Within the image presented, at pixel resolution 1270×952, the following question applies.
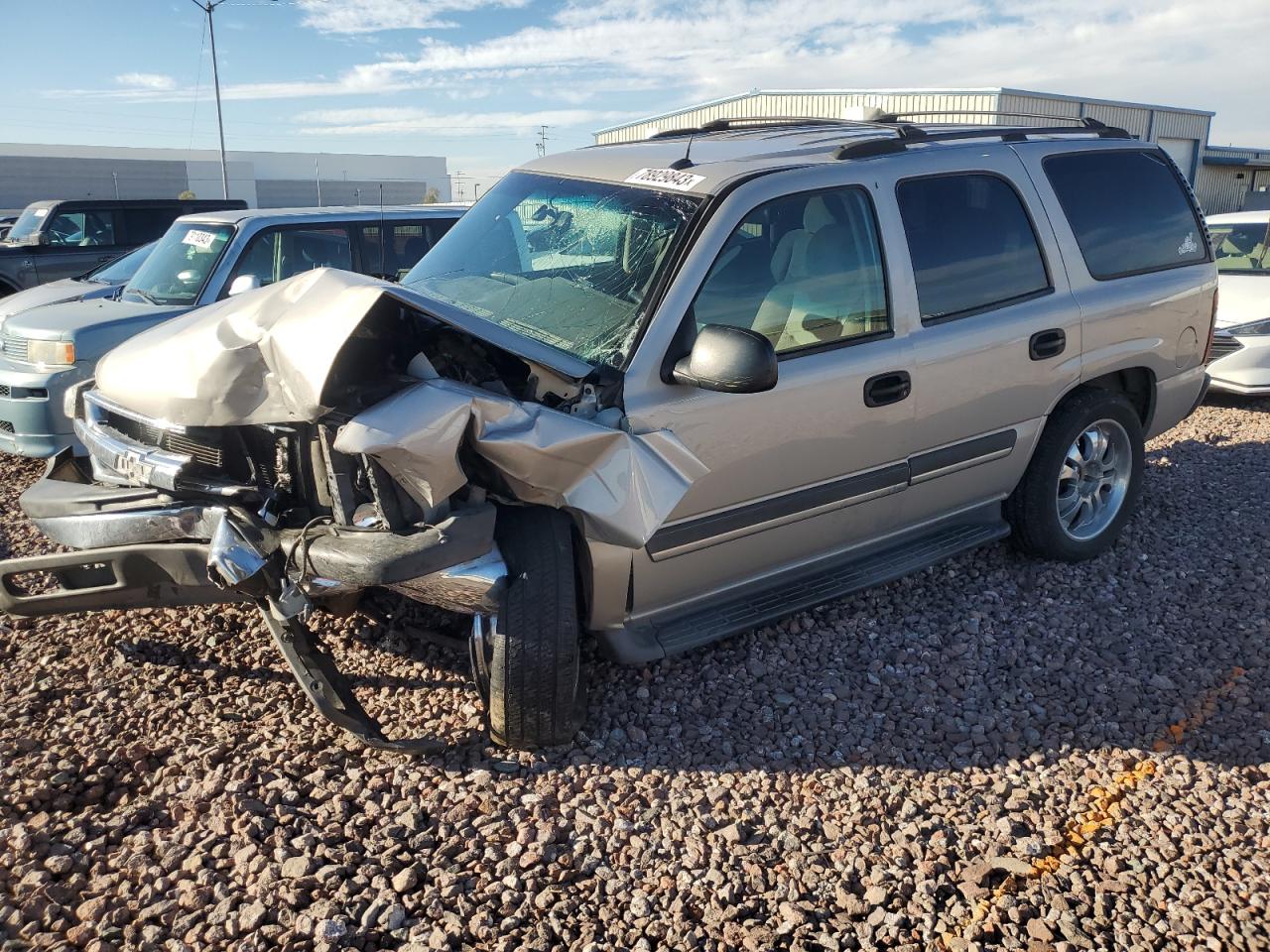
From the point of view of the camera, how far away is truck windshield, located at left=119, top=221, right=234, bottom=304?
6914 millimetres

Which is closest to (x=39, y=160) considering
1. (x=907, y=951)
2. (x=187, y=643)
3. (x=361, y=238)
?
(x=361, y=238)

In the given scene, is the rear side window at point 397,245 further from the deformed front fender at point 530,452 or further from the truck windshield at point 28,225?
the truck windshield at point 28,225

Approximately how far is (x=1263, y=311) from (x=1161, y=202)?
4.58 meters

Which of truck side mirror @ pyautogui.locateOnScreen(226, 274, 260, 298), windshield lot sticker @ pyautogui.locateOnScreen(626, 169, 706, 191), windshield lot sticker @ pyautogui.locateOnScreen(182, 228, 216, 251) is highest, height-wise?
windshield lot sticker @ pyautogui.locateOnScreen(626, 169, 706, 191)

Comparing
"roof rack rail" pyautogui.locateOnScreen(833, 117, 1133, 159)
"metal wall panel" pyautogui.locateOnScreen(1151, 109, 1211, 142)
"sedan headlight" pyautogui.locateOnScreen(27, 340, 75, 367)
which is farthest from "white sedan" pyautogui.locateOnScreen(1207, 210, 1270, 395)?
"metal wall panel" pyautogui.locateOnScreen(1151, 109, 1211, 142)

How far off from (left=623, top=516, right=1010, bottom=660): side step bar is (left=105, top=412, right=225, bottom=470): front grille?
1600 mm

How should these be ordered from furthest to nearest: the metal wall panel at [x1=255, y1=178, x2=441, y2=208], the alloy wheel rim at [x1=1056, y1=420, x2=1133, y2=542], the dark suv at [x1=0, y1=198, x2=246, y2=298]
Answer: the metal wall panel at [x1=255, y1=178, x2=441, y2=208] → the dark suv at [x1=0, y1=198, x2=246, y2=298] → the alloy wheel rim at [x1=1056, y1=420, x2=1133, y2=542]

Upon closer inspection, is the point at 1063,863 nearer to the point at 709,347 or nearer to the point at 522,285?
the point at 709,347

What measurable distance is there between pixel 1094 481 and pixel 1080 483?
0.11 m

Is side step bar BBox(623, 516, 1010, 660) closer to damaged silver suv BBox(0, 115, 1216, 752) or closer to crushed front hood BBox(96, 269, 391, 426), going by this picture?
damaged silver suv BBox(0, 115, 1216, 752)

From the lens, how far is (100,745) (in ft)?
10.9

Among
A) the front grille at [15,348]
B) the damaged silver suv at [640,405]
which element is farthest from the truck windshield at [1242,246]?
the front grille at [15,348]

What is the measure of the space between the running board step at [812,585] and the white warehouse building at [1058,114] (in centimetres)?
1965

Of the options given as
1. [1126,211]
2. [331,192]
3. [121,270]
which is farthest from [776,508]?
[331,192]
